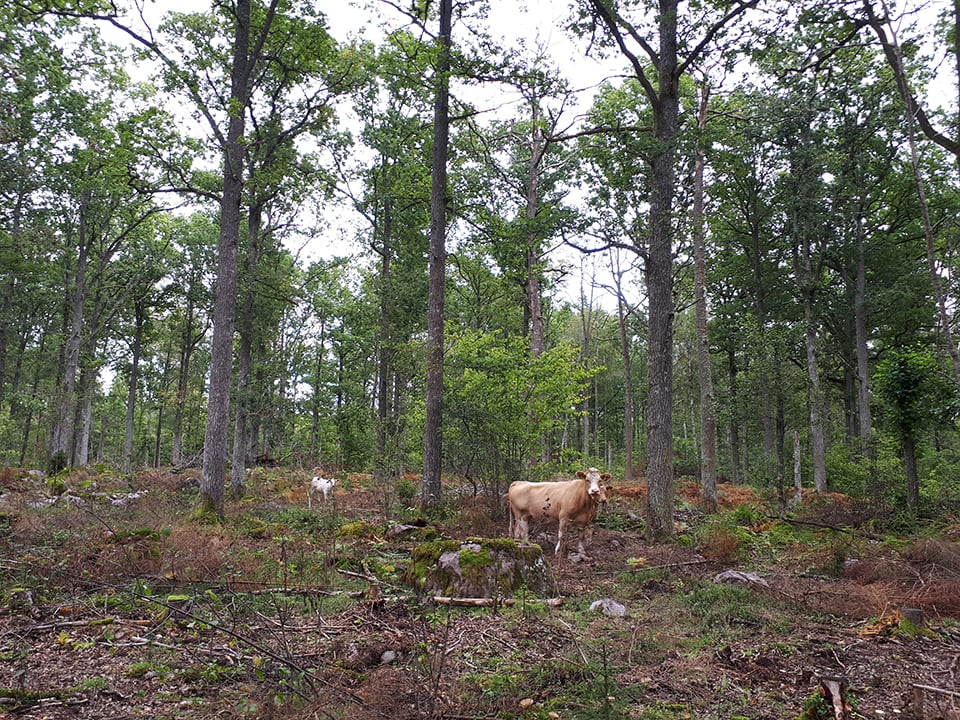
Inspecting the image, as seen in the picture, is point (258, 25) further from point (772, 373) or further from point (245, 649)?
point (772, 373)

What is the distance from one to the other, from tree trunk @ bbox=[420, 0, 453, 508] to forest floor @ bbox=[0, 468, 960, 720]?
3395mm

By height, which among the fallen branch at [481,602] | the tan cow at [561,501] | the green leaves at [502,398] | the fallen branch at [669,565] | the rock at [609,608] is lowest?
the fallen branch at [669,565]

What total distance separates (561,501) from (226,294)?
847cm

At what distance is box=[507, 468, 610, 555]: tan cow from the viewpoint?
9.66m

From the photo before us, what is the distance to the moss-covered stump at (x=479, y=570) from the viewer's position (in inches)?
249

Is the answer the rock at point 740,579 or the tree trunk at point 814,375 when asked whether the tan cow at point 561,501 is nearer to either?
the rock at point 740,579

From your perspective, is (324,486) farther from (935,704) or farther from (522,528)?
(935,704)

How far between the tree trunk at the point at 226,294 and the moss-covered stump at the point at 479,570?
6.72m

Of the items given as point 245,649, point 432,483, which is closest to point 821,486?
point 432,483

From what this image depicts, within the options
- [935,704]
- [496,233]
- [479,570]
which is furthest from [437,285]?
[935,704]

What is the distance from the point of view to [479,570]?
6.39m

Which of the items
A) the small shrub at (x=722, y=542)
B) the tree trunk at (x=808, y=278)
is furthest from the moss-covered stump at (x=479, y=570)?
the tree trunk at (x=808, y=278)

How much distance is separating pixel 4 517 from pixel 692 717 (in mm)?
10545

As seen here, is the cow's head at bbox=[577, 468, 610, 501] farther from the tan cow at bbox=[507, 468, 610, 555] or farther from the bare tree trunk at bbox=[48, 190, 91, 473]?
the bare tree trunk at bbox=[48, 190, 91, 473]
